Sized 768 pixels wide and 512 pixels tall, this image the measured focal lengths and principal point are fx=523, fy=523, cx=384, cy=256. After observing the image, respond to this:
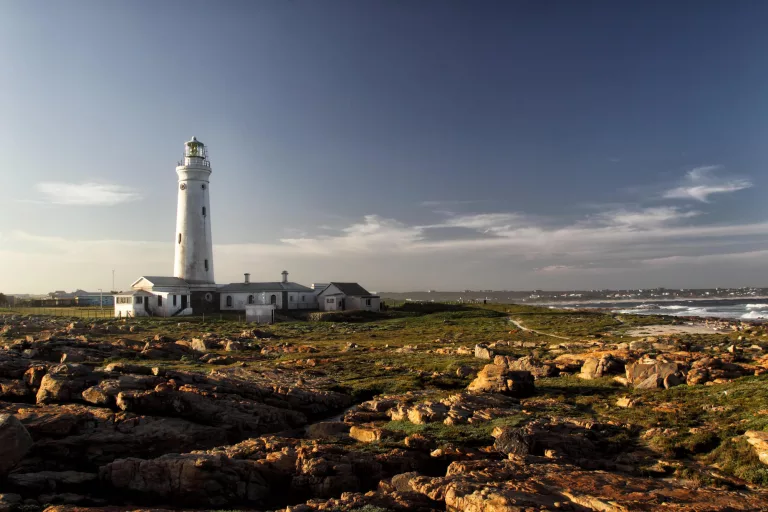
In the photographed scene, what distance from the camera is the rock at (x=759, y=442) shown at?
11.4 metres

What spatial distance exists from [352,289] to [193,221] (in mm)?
22215

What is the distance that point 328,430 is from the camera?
48.8 ft

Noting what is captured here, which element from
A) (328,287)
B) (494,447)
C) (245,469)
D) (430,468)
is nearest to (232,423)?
(245,469)

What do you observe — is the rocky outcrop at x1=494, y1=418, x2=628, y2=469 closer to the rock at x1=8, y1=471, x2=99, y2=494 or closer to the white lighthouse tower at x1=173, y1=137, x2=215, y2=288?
the rock at x1=8, y1=471, x2=99, y2=494

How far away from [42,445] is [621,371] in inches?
793

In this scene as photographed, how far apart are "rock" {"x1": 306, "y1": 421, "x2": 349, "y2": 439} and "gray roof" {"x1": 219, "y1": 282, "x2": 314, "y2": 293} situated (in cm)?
5092

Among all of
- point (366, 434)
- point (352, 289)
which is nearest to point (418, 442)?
point (366, 434)

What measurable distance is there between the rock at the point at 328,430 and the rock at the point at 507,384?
19.6ft

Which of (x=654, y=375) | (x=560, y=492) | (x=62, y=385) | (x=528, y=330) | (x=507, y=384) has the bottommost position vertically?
(x=528, y=330)

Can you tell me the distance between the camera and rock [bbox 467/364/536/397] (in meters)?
18.9

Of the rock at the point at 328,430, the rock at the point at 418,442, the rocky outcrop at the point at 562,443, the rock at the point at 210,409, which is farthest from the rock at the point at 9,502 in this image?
the rocky outcrop at the point at 562,443

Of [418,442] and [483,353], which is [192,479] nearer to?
[418,442]

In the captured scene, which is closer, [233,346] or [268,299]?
[233,346]

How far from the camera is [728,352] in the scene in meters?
26.3
